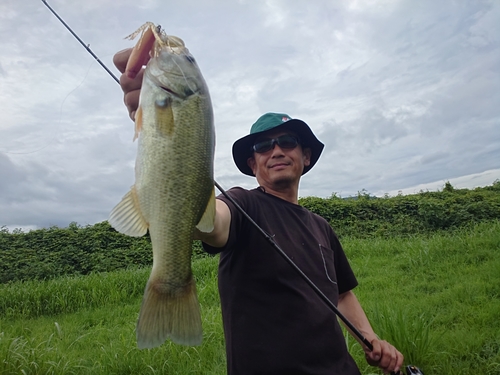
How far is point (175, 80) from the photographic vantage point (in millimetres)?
1567

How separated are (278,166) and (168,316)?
1358 millimetres

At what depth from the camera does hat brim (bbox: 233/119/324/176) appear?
9.14 feet

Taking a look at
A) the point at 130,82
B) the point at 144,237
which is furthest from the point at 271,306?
the point at 144,237

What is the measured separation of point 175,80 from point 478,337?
423 centimetres

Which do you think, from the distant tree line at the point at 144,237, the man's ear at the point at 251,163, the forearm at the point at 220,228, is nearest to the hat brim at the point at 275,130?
the man's ear at the point at 251,163

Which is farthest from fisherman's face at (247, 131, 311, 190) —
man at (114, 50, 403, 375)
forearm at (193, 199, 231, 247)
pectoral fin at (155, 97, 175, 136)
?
pectoral fin at (155, 97, 175, 136)

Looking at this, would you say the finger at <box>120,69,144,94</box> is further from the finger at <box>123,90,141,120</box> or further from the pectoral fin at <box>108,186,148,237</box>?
the pectoral fin at <box>108,186,148,237</box>

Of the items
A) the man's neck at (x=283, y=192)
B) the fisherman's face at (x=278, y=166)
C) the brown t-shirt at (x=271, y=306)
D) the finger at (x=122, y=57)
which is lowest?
the brown t-shirt at (x=271, y=306)

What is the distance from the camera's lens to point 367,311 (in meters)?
4.62

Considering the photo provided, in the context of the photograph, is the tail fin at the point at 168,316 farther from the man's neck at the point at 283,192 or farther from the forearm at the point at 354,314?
the forearm at the point at 354,314

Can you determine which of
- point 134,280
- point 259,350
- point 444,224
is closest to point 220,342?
point 259,350

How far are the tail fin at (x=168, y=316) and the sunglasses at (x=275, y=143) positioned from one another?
133 centimetres

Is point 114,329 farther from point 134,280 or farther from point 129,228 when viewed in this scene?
point 129,228

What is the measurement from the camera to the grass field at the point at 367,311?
12.4 ft
